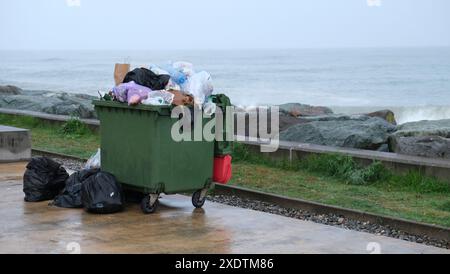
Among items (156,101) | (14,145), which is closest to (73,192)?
(156,101)

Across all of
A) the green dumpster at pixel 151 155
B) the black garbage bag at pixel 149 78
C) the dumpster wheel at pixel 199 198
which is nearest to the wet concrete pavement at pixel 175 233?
the dumpster wheel at pixel 199 198

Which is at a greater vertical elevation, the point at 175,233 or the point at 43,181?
the point at 43,181

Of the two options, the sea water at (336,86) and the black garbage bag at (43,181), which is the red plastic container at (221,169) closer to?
the black garbage bag at (43,181)

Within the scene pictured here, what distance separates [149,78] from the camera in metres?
8.87

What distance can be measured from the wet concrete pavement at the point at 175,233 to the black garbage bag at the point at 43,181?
0.47 feet

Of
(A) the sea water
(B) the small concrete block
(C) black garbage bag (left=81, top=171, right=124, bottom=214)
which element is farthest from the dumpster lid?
(A) the sea water

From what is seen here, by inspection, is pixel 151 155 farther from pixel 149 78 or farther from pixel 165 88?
pixel 149 78

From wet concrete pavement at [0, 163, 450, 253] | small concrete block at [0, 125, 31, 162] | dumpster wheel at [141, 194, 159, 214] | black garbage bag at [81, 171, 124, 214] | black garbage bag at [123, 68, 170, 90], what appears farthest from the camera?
small concrete block at [0, 125, 31, 162]

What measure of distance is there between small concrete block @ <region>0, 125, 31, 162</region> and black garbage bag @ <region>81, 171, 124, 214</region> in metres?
4.08

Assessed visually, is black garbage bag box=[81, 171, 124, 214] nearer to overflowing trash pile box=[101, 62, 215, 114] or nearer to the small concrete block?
overflowing trash pile box=[101, 62, 215, 114]

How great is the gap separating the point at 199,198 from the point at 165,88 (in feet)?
4.12

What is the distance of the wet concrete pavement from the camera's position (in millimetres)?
7312

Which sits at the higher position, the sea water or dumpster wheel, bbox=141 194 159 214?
dumpster wheel, bbox=141 194 159 214

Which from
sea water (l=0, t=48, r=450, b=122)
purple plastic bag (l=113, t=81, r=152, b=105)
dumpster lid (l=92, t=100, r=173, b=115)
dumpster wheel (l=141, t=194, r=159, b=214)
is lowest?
sea water (l=0, t=48, r=450, b=122)
